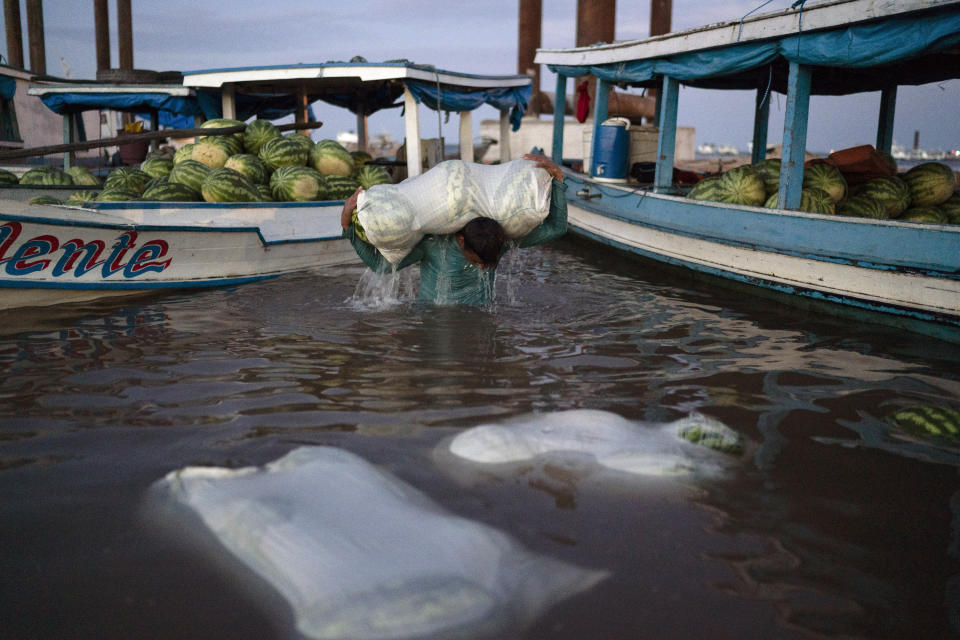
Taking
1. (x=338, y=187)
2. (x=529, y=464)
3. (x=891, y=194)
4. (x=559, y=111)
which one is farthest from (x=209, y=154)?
(x=891, y=194)

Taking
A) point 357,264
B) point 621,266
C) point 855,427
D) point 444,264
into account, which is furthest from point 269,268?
point 855,427

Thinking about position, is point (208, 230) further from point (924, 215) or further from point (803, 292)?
point (924, 215)

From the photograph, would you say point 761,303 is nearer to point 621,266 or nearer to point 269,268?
point 621,266

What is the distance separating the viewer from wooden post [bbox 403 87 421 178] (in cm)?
909

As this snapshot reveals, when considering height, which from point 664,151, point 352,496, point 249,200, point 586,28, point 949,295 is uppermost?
point 586,28

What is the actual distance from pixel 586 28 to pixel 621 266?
466 inches

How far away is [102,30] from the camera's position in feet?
80.9

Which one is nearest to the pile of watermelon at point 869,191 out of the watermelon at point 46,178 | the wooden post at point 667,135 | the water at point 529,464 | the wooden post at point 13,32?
the wooden post at point 667,135

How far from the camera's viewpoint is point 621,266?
924cm

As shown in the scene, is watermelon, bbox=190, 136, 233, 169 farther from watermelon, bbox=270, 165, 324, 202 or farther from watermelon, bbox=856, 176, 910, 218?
watermelon, bbox=856, 176, 910, 218

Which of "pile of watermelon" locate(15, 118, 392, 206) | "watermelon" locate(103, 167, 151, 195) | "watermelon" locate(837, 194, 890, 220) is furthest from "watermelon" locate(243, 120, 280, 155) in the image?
"watermelon" locate(837, 194, 890, 220)

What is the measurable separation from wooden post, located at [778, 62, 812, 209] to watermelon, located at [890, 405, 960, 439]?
3458 millimetres

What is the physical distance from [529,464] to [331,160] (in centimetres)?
649

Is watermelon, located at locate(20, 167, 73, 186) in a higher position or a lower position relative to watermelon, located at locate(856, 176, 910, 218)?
lower
